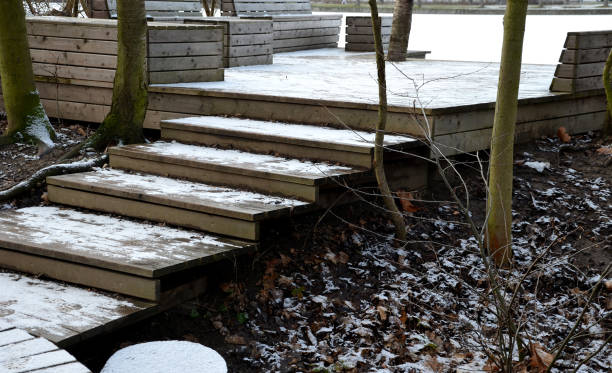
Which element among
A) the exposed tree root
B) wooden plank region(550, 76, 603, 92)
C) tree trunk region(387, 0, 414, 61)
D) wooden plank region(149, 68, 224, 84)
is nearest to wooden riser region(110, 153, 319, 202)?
the exposed tree root

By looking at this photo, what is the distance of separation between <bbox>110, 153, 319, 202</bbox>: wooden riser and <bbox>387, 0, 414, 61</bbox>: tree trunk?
5736mm

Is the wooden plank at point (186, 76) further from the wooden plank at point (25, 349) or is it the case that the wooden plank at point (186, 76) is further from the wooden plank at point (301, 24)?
the wooden plank at point (301, 24)

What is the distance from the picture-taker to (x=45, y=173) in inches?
241

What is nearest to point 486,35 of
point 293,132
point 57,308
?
point 293,132

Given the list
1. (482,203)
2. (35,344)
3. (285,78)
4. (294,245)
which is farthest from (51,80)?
(35,344)

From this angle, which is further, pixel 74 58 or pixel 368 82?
pixel 368 82

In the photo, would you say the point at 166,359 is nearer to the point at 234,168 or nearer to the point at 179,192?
the point at 179,192

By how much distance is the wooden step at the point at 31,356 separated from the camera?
2922mm

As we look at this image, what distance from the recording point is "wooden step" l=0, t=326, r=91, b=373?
292cm

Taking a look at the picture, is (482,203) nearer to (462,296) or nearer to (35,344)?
(462,296)

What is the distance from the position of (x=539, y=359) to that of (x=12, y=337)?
8.70 ft

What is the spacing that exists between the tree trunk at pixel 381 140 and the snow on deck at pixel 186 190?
62cm

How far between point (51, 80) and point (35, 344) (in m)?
5.26

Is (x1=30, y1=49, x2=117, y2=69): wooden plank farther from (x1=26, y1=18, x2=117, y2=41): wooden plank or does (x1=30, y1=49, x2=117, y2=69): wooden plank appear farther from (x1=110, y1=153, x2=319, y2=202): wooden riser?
(x1=110, y1=153, x2=319, y2=202): wooden riser
